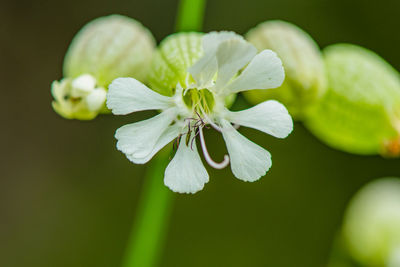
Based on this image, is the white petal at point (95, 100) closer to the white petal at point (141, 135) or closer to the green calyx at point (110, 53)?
the green calyx at point (110, 53)

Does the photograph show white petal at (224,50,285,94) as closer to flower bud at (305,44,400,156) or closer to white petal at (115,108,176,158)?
white petal at (115,108,176,158)

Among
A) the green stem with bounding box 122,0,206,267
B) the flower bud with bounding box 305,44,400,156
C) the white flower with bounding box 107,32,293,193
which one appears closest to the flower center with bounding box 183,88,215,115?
the white flower with bounding box 107,32,293,193

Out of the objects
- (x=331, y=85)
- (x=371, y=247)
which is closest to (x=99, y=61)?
(x=331, y=85)

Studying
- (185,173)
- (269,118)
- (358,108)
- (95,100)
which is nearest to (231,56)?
(269,118)

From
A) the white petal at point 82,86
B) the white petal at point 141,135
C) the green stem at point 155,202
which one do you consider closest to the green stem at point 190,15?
the green stem at point 155,202

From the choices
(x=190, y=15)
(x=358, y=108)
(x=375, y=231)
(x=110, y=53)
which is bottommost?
(x=375, y=231)

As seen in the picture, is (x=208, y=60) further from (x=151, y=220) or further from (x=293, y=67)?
(x=151, y=220)
